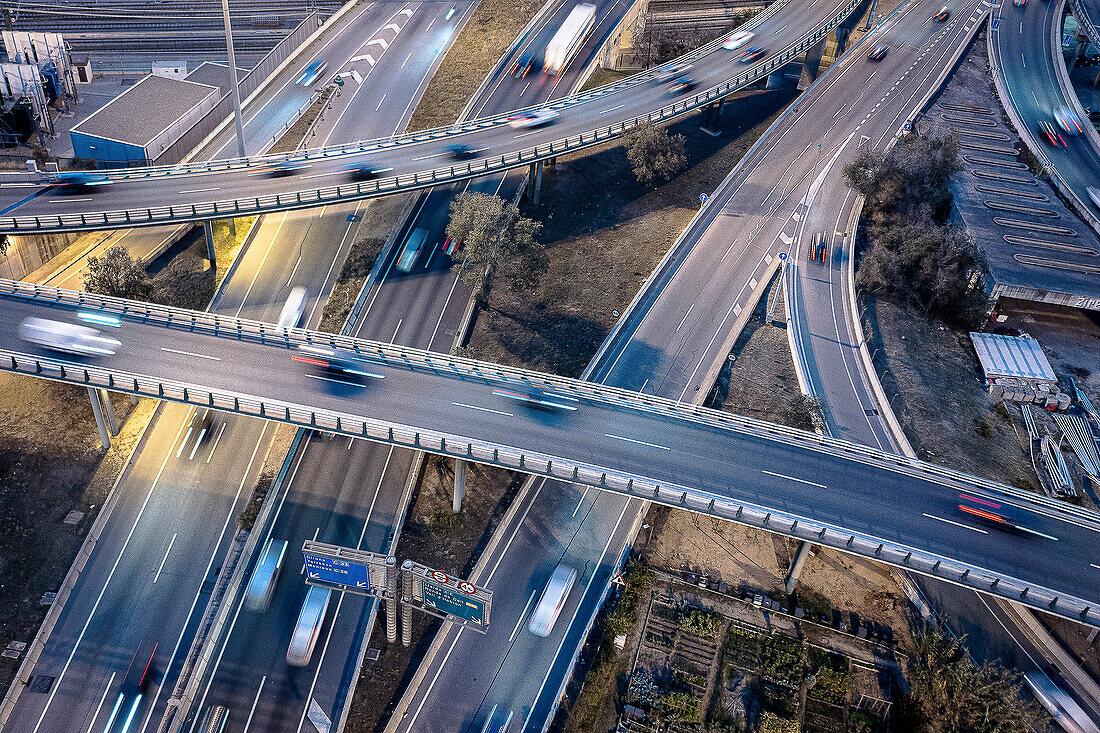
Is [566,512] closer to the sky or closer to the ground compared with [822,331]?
closer to the ground

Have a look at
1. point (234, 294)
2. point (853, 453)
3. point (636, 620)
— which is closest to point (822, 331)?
point (853, 453)

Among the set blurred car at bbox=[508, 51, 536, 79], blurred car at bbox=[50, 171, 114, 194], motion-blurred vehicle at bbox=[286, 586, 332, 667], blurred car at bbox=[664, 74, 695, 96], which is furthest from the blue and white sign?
blurred car at bbox=[508, 51, 536, 79]

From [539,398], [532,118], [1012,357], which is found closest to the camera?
[539,398]

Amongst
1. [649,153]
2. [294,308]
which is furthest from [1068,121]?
[294,308]

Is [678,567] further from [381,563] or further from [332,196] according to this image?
[332,196]

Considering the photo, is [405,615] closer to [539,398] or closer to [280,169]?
[539,398]
